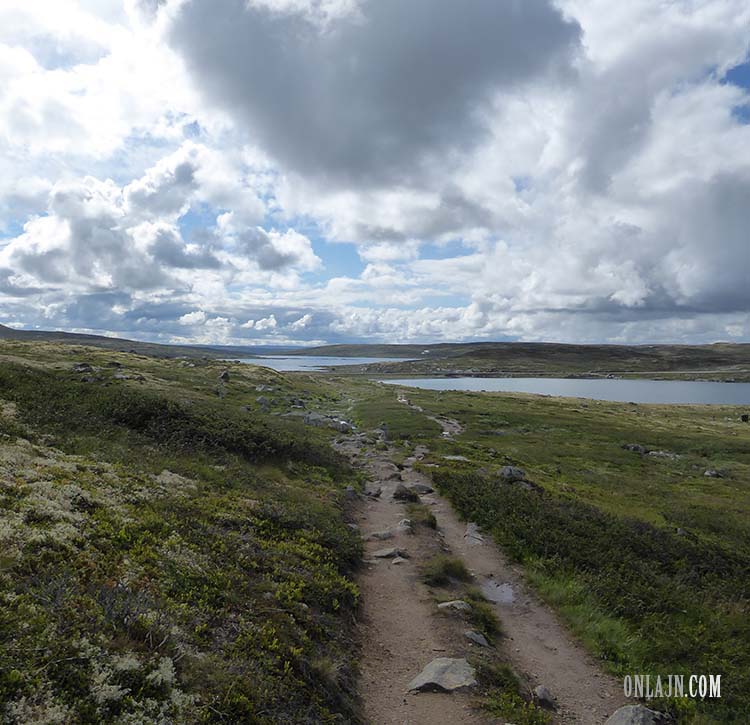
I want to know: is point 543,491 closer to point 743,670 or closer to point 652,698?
point 743,670

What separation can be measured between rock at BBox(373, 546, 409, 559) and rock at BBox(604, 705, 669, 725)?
28.5 ft

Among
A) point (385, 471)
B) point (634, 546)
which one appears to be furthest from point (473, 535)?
point (385, 471)

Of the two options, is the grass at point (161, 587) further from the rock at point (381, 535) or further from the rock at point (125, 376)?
the rock at point (125, 376)

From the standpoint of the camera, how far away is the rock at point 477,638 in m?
12.0

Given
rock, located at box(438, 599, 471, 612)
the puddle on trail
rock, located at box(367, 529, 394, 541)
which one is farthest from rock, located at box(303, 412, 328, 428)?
rock, located at box(438, 599, 471, 612)

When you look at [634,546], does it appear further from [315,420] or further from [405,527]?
[315,420]

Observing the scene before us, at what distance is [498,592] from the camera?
51.1 ft

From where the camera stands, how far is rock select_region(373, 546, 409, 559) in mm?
17391

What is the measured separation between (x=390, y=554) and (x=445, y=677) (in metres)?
7.28

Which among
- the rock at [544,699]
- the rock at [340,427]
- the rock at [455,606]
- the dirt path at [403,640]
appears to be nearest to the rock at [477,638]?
the dirt path at [403,640]

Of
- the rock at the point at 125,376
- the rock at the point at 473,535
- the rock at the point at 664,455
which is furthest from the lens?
the rock at the point at 125,376

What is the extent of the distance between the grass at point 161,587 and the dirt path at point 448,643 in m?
0.82

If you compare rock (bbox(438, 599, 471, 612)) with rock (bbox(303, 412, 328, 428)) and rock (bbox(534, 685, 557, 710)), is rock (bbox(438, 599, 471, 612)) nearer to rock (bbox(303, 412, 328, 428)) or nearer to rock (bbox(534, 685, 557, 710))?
rock (bbox(534, 685, 557, 710))

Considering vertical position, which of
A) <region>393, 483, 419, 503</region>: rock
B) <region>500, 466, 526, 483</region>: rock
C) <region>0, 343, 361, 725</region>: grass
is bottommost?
<region>500, 466, 526, 483</region>: rock
